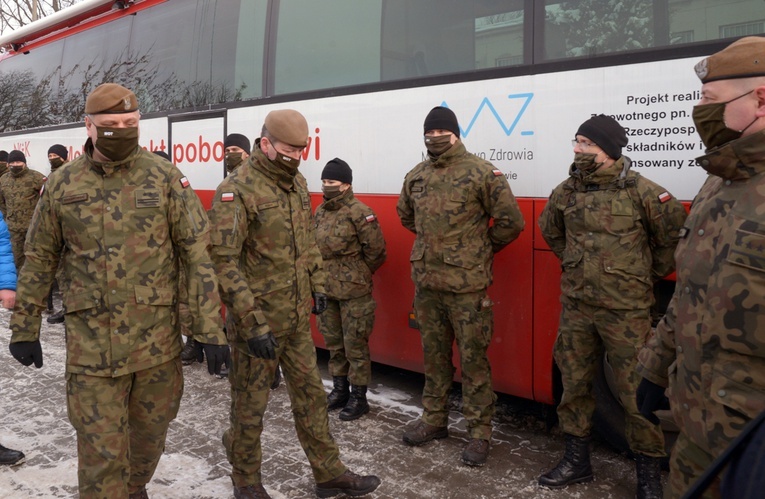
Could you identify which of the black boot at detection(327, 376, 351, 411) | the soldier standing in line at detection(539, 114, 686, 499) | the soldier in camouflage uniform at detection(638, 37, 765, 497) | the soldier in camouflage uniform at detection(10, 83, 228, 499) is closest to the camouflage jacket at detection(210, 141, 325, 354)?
the soldier in camouflage uniform at detection(10, 83, 228, 499)

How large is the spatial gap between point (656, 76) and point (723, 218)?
1.70m

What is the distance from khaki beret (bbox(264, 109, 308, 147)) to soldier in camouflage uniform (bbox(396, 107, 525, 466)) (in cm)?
95

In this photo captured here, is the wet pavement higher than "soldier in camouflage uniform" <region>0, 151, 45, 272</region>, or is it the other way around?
"soldier in camouflage uniform" <region>0, 151, 45, 272</region>

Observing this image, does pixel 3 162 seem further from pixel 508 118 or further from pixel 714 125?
pixel 714 125

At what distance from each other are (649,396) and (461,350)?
1705 millimetres

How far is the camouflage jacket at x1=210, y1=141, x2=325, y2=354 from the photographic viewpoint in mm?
3238

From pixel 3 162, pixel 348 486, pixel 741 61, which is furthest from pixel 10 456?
pixel 3 162

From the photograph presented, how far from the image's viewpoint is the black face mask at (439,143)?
394cm

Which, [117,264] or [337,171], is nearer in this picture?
[117,264]

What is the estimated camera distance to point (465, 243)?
3.95m

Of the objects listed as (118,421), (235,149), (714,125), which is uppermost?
(235,149)

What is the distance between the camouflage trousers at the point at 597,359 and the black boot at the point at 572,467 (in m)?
0.06

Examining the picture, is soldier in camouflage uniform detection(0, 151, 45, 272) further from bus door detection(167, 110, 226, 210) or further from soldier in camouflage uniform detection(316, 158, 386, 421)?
soldier in camouflage uniform detection(316, 158, 386, 421)

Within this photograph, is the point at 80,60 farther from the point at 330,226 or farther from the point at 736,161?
the point at 736,161
